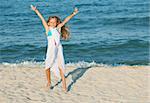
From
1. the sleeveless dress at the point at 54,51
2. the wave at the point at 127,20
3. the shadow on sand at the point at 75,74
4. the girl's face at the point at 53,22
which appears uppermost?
the girl's face at the point at 53,22

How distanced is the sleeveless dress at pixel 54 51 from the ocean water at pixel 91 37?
6060 mm

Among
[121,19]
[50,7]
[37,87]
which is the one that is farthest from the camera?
[50,7]

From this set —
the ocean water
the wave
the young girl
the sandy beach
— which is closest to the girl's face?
the young girl

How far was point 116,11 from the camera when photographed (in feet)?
100

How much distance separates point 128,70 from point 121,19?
15.2 meters

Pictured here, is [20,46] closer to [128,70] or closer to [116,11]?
[128,70]

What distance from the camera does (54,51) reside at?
8133 mm

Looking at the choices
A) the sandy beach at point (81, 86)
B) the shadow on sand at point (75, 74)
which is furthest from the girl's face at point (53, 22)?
the shadow on sand at point (75, 74)

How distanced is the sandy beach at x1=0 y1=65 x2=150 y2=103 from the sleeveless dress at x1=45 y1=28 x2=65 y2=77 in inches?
24.3

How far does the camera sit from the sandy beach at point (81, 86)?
324 inches

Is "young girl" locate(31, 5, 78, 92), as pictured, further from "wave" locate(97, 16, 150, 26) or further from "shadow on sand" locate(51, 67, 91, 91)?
"wave" locate(97, 16, 150, 26)

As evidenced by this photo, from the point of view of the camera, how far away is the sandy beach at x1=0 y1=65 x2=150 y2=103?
8.23 metres

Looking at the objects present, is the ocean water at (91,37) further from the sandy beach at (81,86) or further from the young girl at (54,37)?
the young girl at (54,37)

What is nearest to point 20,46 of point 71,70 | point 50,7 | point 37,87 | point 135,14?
point 71,70
